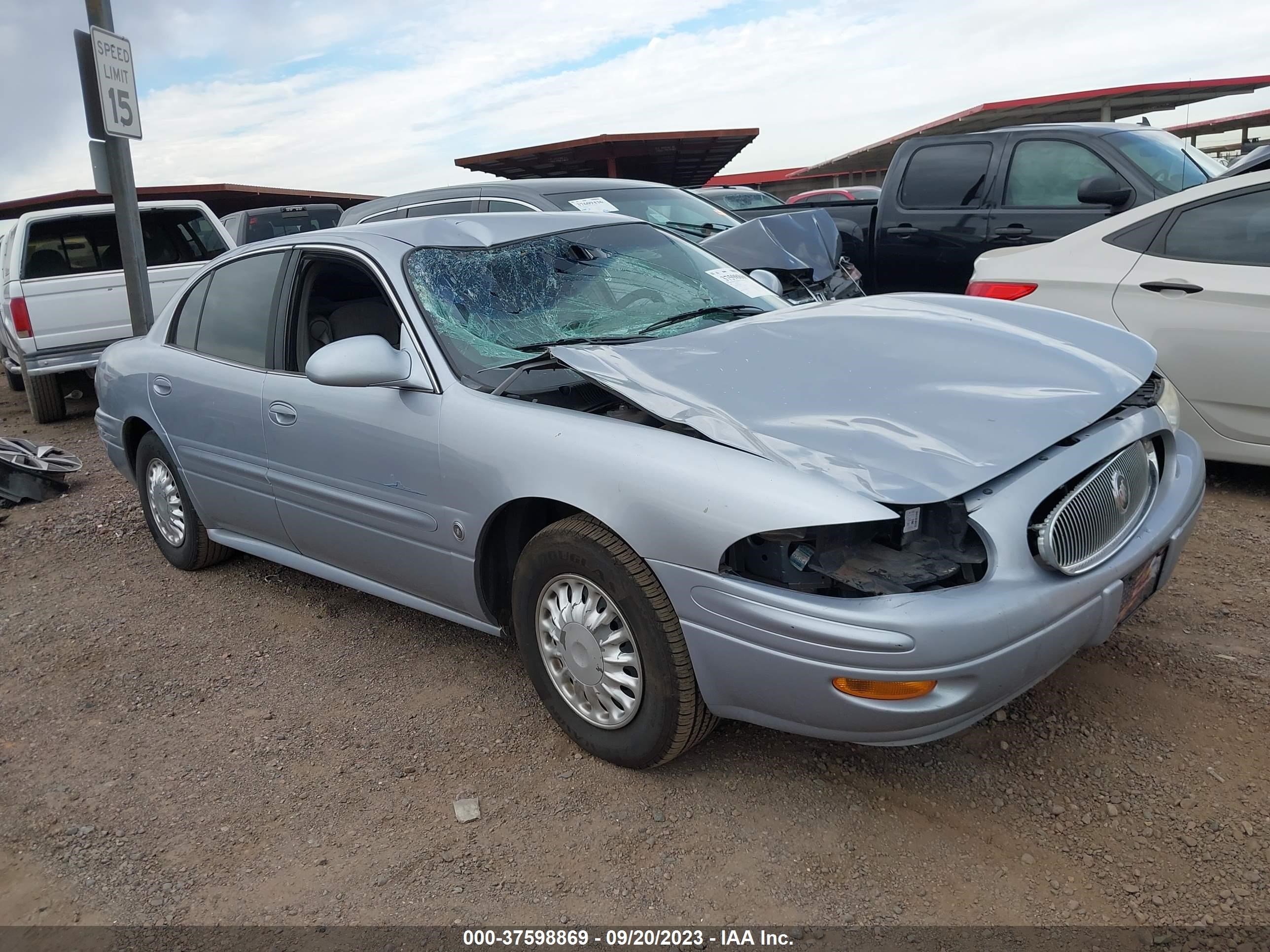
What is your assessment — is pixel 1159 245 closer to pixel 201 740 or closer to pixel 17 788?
pixel 201 740

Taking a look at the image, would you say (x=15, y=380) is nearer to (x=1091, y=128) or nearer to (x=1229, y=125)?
(x=1091, y=128)

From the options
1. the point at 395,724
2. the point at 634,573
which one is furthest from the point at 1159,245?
the point at 395,724

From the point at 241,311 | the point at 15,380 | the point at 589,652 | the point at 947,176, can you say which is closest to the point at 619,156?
the point at 15,380

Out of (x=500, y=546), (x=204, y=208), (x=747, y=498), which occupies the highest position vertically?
(x=204, y=208)

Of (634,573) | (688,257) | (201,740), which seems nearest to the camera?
(634,573)

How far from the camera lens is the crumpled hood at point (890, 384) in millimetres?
2334

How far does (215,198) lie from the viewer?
25.0 m

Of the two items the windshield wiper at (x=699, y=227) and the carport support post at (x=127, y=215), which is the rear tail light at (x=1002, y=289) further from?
the carport support post at (x=127, y=215)

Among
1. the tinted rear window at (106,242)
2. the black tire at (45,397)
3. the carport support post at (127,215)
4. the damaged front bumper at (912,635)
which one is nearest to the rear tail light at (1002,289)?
the damaged front bumper at (912,635)

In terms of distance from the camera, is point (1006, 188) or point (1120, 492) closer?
point (1120, 492)

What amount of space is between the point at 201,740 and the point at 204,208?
766 cm

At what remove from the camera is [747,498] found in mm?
2279

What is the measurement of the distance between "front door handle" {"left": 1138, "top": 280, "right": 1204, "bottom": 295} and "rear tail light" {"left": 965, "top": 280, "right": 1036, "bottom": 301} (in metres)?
0.55

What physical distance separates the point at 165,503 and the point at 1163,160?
642 cm
